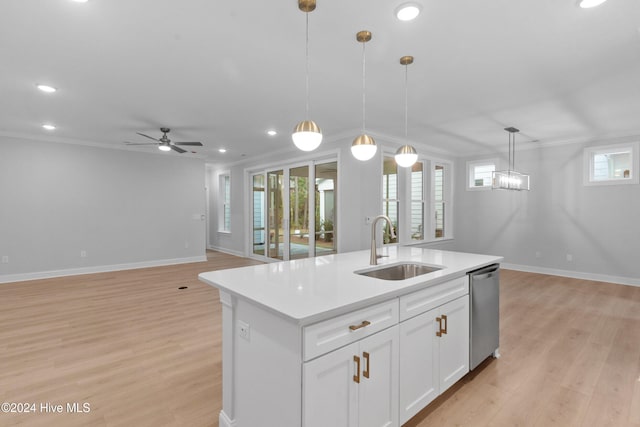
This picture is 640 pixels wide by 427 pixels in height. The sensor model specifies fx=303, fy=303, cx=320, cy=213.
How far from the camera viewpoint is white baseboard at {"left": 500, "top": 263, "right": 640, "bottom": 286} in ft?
16.7

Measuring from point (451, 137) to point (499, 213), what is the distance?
2.26 metres

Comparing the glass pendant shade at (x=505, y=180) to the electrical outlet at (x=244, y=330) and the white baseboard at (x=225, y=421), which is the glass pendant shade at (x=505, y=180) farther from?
the white baseboard at (x=225, y=421)

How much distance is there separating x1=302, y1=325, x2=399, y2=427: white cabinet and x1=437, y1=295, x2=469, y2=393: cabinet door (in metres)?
0.54

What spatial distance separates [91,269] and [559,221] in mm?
9124

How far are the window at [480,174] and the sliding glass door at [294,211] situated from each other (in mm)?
3459

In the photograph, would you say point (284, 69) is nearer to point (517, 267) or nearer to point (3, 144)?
point (3, 144)

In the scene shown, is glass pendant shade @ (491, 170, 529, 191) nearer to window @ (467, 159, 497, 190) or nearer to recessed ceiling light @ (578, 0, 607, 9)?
window @ (467, 159, 497, 190)

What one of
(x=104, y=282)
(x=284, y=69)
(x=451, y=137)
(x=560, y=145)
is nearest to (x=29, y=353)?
(x=104, y=282)

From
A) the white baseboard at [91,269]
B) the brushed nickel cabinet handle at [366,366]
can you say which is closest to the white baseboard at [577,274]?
the brushed nickel cabinet handle at [366,366]

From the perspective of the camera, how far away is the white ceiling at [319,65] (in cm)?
205

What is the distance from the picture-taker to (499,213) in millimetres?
6477

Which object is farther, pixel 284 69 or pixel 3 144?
pixel 3 144

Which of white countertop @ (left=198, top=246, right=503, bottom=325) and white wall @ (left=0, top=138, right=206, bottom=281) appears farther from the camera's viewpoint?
white wall @ (left=0, top=138, right=206, bottom=281)

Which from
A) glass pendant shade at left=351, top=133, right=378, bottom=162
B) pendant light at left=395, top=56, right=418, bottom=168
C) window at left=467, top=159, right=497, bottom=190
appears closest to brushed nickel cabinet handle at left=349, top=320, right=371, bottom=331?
glass pendant shade at left=351, top=133, right=378, bottom=162
